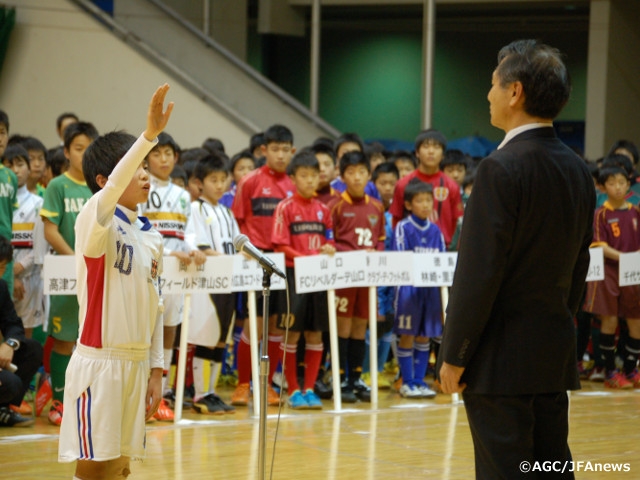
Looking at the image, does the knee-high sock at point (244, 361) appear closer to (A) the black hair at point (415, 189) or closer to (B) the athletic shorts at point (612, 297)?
(A) the black hair at point (415, 189)

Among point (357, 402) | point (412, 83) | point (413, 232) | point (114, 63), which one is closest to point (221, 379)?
point (357, 402)

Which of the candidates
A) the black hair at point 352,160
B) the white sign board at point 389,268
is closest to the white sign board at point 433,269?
the white sign board at point 389,268

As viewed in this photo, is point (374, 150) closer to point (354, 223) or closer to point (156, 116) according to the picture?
point (354, 223)

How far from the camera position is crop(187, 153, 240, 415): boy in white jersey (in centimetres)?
669

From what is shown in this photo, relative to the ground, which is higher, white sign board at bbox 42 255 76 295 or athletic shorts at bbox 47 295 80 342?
white sign board at bbox 42 255 76 295

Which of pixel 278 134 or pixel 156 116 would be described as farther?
pixel 278 134

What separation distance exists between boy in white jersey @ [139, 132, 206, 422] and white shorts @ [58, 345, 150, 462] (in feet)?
9.56

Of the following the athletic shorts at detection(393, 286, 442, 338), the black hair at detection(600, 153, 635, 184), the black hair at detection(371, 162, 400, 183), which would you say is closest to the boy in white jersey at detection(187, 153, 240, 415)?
the athletic shorts at detection(393, 286, 442, 338)

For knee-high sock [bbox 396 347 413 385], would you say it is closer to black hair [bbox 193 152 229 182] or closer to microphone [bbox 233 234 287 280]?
black hair [bbox 193 152 229 182]

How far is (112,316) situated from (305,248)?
364 centimetres

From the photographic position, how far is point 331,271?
688cm

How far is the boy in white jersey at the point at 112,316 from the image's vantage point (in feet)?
11.1

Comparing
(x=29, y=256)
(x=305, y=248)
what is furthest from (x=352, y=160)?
(x=29, y=256)

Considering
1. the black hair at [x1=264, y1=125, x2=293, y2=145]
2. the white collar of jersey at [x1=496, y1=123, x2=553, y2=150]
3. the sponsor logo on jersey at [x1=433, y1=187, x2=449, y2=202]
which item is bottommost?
the sponsor logo on jersey at [x1=433, y1=187, x2=449, y2=202]
